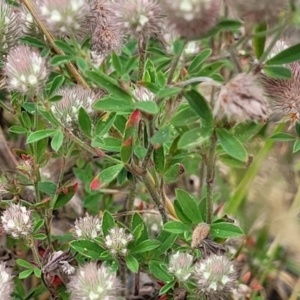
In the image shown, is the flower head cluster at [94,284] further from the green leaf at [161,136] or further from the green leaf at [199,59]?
the green leaf at [199,59]

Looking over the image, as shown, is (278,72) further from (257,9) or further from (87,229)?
(87,229)

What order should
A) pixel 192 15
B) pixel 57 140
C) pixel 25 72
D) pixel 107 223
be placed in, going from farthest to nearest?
pixel 107 223 → pixel 57 140 → pixel 25 72 → pixel 192 15

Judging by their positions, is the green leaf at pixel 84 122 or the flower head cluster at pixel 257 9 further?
the green leaf at pixel 84 122

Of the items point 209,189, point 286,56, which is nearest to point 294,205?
point 209,189

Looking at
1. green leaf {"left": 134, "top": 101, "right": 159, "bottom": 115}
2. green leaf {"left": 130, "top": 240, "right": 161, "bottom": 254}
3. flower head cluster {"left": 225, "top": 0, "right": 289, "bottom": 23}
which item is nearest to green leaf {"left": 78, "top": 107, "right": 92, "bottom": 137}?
green leaf {"left": 134, "top": 101, "right": 159, "bottom": 115}

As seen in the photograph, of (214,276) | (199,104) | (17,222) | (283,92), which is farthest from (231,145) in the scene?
(17,222)

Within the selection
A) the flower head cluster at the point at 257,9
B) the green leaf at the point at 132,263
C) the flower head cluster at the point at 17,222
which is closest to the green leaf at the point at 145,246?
the green leaf at the point at 132,263
